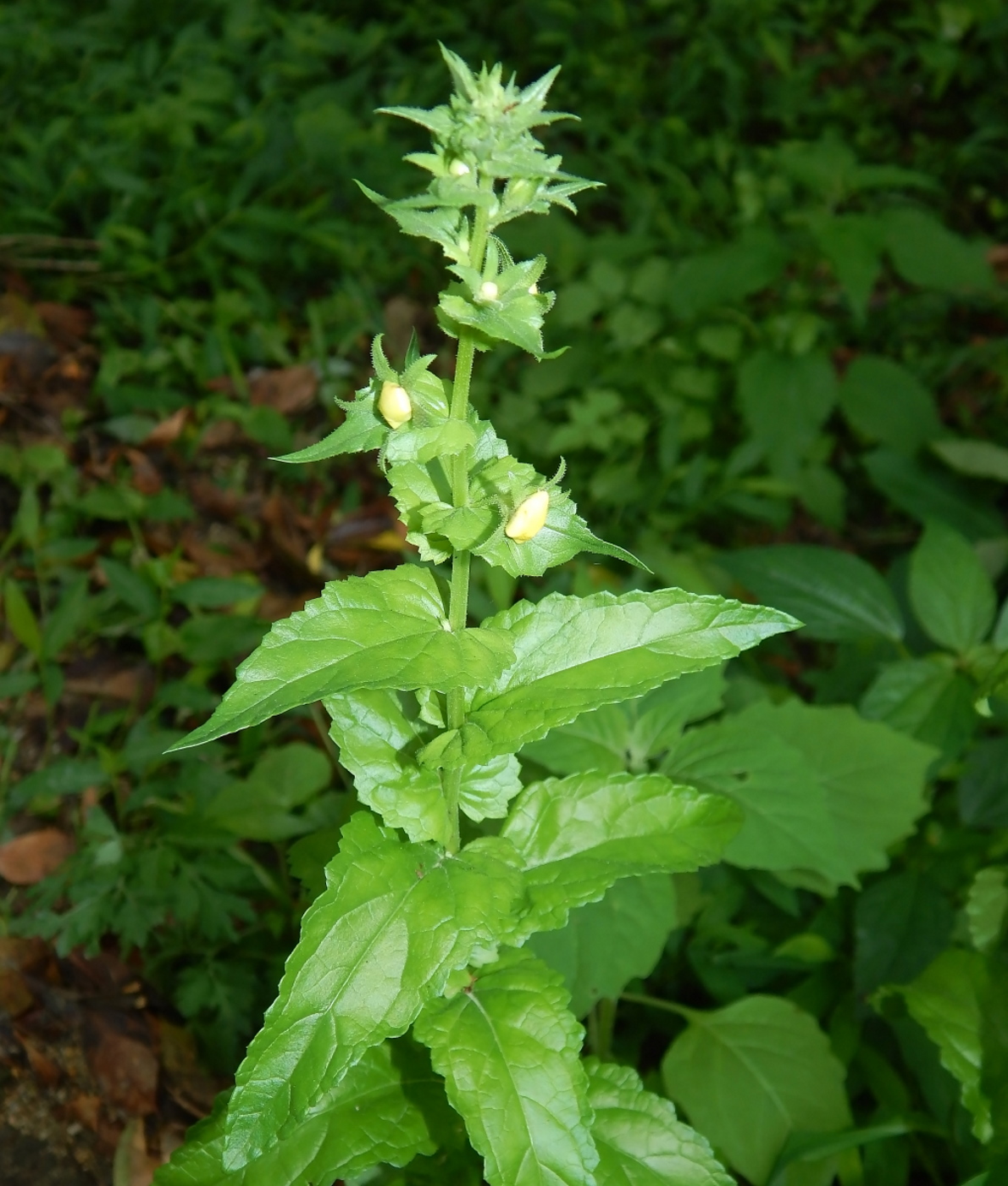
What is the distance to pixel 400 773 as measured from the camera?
1.35 m

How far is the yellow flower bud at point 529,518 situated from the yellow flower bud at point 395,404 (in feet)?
0.58

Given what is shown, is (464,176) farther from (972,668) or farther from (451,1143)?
(972,668)

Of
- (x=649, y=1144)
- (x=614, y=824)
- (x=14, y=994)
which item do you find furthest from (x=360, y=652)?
(x=14, y=994)

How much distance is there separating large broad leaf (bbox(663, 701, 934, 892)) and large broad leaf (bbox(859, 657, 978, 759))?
9cm

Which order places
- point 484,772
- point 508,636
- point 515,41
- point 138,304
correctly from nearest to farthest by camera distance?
point 508,636
point 484,772
point 138,304
point 515,41

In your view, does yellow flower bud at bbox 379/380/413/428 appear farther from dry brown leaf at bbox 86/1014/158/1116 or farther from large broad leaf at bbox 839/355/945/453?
large broad leaf at bbox 839/355/945/453

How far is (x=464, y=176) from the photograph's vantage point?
3.63ft

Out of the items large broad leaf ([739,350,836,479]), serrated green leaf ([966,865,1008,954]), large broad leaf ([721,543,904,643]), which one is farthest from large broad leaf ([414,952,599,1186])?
large broad leaf ([739,350,836,479])

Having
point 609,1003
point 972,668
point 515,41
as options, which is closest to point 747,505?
point 972,668

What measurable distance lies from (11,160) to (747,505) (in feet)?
10.4

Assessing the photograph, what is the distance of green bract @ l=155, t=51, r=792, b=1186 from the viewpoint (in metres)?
1.13

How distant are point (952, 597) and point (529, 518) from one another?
1514 mm

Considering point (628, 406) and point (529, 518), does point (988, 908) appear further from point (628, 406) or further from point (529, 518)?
point (628, 406)

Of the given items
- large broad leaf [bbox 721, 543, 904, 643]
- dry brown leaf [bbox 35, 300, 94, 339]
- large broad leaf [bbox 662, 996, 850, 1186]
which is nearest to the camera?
large broad leaf [bbox 662, 996, 850, 1186]
